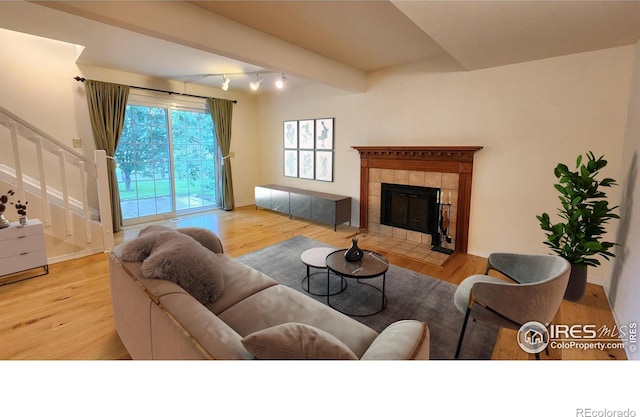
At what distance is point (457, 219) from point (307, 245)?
6.65 feet

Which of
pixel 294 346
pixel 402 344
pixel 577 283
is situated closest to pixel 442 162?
pixel 577 283

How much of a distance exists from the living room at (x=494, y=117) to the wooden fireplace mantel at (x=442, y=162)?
0.10m

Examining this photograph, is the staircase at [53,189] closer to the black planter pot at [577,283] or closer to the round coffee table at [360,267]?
the round coffee table at [360,267]

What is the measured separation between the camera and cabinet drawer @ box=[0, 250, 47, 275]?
2879 mm

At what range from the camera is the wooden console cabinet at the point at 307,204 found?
4957mm

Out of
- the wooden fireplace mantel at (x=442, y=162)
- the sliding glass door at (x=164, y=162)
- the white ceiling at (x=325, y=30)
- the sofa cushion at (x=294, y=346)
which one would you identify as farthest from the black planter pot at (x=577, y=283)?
the sliding glass door at (x=164, y=162)

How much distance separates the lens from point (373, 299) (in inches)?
107

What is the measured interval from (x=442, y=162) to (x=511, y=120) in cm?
87

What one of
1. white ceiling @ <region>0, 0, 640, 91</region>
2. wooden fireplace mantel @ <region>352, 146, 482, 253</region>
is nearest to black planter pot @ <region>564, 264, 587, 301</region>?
wooden fireplace mantel @ <region>352, 146, 482, 253</region>

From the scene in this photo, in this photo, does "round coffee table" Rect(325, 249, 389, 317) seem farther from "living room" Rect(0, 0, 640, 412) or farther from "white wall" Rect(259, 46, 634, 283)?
"white wall" Rect(259, 46, 634, 283)

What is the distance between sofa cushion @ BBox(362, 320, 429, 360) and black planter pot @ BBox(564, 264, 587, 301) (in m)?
2.28

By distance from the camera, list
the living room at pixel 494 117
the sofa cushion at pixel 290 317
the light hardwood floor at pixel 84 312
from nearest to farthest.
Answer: the sofa cushion at pixel 290 317 → the light hardwood floor at pixel 84 312 → the living room at pixel 494 117
